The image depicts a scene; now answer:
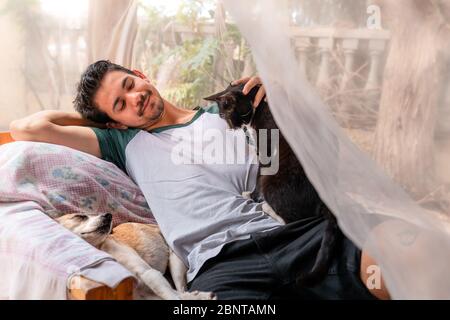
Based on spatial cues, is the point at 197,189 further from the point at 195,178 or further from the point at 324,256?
the point at 324,256

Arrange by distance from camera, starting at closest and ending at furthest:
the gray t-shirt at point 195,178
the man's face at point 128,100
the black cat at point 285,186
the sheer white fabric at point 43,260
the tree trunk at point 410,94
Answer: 1. the sheer white fabric at point 43,260
2. the black cat at point 285,186
3. the gray t-shirt at point 195,178
4. the tree trunk at point 410,94
5. the man's face at point 128,100

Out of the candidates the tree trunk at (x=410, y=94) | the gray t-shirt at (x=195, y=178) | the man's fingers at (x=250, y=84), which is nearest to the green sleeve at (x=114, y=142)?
the gray t-shirt at (x=195, y=178)

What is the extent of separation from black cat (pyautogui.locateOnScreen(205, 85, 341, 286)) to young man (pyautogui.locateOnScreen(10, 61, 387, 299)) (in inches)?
1.3

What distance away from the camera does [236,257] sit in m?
1.34

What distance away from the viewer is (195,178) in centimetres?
158

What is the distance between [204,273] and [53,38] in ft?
8.64

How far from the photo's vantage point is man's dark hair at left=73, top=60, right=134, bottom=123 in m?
1.74

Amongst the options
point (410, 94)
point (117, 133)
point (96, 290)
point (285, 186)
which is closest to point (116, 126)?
point (117, 133)

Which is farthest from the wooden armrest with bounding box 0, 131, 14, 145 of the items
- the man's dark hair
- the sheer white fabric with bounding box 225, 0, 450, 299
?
the sheer white fabric with bounding box 225, 0, 450, 299

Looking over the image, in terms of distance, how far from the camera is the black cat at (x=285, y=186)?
1.22 meters

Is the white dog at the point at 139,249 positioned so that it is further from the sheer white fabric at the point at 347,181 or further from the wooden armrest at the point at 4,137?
the wooden armrest at the point at 4,137

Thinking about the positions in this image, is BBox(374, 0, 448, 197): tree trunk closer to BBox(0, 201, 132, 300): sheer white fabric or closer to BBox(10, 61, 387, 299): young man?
BBox(10, 61, 387, 299): young man

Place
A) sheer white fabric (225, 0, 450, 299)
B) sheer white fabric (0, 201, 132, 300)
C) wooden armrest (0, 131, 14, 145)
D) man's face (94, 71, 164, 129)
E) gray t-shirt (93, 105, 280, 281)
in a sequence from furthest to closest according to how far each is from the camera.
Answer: wooden armrest (0, 131, 14, 145), man's face (94, 71, 164, 129), gray t-shirt (93, 105, 280, 281), sheer white fabric (0, 201, 132, 300), sheer white fabric (225, 0, 450, 299)

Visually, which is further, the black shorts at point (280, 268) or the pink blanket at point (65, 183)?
the pink blanket at point (65, 183)
